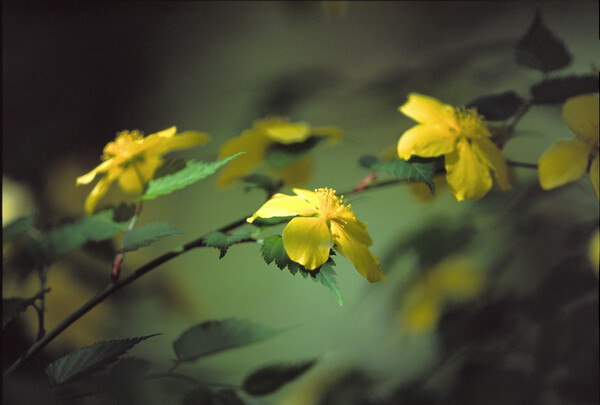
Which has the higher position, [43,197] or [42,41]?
[42,41]

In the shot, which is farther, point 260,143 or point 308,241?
point 260,143

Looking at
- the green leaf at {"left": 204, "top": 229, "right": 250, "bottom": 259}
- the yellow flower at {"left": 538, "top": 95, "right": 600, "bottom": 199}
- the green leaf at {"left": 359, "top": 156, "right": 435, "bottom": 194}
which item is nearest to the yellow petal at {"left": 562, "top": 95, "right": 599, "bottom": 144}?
the yellow flower at {"left": 538, "top": 95, "right": 600, "bottom": 199}

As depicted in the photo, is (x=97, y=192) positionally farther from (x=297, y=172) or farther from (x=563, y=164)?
(x=563, y=164)

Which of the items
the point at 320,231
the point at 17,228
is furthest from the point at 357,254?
the point at 17,228

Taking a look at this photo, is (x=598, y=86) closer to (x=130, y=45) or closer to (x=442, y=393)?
(x=442, y=393)

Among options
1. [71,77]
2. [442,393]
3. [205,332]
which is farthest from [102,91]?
[442,393]

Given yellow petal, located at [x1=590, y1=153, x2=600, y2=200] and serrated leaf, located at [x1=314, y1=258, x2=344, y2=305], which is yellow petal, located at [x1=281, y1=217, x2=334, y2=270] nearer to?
serrated leaf, located at [x1=314, y1=258, x2=344, y2=305]

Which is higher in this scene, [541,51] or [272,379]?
[541,51]
